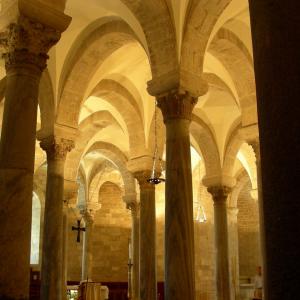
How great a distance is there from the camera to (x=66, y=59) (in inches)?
376

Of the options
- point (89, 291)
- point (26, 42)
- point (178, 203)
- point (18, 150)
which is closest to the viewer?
point (18, 150)

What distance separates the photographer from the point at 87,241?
18891 mm

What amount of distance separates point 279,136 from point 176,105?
4909mm

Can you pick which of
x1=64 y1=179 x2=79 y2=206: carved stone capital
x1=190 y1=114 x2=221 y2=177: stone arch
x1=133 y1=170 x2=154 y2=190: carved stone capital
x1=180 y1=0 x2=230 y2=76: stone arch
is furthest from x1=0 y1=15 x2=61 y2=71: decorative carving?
x1=190 y1=114 x2=221 y2=177: stone arch

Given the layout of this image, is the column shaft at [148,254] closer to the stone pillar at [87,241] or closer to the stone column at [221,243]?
the stone column at [221,243]

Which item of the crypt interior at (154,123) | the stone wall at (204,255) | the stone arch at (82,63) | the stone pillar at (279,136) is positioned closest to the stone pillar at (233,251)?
the crypt interior at (154,123)

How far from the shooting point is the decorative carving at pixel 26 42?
536cm

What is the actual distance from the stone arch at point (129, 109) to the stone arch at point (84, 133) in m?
1.79

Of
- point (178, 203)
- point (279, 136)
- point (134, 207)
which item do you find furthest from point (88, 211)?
point (279, 136)

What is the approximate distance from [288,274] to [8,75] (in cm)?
424

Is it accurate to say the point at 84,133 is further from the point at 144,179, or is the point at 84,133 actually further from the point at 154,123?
the point at 144,179

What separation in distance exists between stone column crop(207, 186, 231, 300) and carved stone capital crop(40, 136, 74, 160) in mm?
5924

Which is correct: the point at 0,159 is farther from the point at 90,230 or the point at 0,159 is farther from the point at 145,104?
the point at 90,230

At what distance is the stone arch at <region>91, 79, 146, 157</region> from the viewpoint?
1173 centimetres
